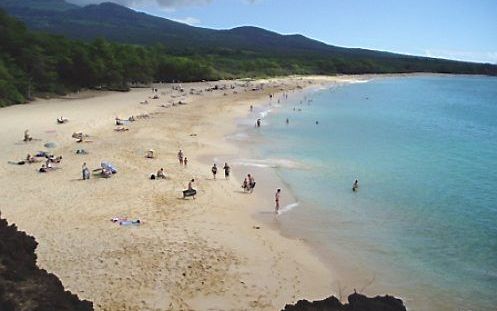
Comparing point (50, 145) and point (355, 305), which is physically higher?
point (355, 305)

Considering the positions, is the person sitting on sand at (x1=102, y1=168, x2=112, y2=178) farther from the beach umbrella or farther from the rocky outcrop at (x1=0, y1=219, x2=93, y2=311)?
the rocky outcrop at (x1=0, y1=219, x2=93, y2=311)

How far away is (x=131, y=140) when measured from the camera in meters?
34.9

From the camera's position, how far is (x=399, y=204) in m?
25.4

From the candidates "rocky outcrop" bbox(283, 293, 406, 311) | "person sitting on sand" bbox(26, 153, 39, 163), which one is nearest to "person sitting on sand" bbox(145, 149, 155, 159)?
"person sitting on sand" bbox(26, 153, 39, 163)

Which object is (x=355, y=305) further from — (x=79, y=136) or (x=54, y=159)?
(x=79, y=136)

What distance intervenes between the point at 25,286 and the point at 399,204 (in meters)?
20.4

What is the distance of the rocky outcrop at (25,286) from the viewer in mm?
8492

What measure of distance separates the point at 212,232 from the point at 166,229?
180 centimetres

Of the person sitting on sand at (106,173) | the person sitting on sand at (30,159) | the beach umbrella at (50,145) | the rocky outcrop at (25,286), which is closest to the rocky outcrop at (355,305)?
the rocky outcrop at (25,286)

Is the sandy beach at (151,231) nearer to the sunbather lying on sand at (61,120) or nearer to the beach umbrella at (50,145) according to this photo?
the beach umbrella at (50,145)

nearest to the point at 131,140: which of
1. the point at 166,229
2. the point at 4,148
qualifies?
the point at 4,148

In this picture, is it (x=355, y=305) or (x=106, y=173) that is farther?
(x=106, y=173)

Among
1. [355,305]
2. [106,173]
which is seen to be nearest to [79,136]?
[106,173]

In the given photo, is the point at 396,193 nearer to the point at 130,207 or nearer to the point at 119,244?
the point at 130,207
